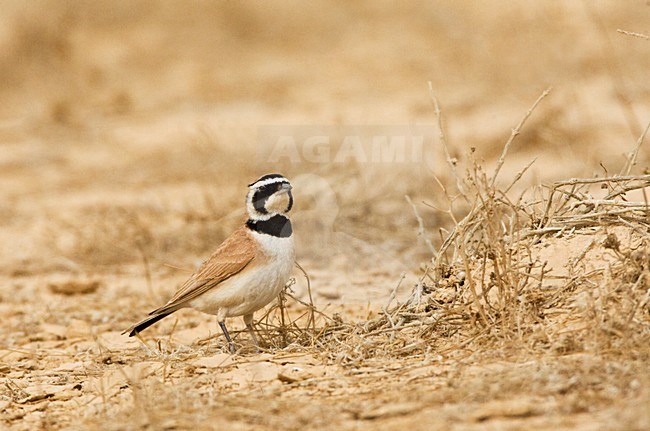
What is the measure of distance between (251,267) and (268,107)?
34.4 feet

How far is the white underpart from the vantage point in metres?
4.96

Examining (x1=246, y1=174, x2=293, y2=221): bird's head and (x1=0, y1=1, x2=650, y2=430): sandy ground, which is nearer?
(x1=0, y1=1, x2=650, y2=430): sandy ground

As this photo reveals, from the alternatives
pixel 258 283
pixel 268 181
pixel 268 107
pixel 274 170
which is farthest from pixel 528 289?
pixel 268 107

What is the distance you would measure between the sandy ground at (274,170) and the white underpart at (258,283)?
31 centimetres

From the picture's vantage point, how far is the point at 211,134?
517 inches

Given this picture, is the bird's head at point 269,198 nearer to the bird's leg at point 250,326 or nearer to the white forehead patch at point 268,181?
the white forehead patch at point 268,181

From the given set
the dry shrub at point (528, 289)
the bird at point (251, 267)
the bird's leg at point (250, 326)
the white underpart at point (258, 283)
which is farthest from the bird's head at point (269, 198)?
the dry shrub at point (528, 289)

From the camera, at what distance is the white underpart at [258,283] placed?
496cm

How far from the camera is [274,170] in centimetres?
1014

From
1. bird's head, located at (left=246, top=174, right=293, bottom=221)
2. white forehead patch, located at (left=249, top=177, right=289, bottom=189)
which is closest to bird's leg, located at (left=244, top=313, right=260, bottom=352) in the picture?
bird's head, located at (left=246, top=174, right=293, bottom=221)

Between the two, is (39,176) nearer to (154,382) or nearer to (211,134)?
(211,134)

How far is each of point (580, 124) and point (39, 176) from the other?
7321 mm

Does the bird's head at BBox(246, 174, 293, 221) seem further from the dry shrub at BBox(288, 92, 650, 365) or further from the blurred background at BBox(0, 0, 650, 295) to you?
the blurred background at BBox(0, 0, 650, 295)

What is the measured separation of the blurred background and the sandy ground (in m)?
0.04
